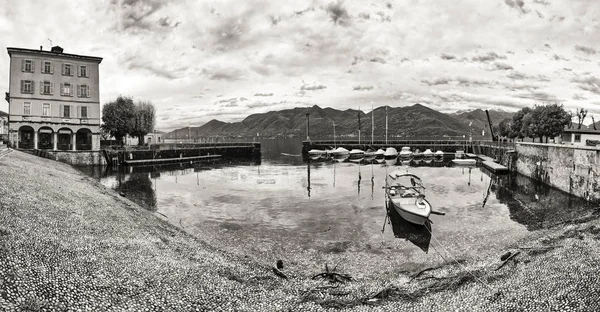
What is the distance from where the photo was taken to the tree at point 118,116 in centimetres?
7662

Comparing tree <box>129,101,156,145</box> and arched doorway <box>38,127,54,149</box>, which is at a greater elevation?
tree <box>129,101,156,145</box>

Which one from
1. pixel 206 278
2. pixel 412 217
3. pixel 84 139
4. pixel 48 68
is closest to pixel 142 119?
pixel 84 139

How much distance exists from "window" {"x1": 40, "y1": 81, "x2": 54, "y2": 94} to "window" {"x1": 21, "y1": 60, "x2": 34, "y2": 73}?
7.88ft

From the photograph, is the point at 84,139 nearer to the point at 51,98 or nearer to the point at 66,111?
the point at 66,111

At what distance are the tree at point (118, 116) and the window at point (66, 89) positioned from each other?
2220cm

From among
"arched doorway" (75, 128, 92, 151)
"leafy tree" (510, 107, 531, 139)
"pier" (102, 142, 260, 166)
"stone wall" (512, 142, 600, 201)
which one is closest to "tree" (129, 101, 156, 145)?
"pier" (102, 142, 260, 166)

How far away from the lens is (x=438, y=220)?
25109 millimetres

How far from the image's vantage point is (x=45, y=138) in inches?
2239

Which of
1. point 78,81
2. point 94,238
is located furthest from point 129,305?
point 78,81

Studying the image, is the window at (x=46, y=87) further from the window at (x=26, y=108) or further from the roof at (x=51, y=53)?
the roof at (x=51, y=53)

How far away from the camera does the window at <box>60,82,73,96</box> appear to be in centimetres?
5378

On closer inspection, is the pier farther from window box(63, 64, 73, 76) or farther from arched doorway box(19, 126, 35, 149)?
A: window box(63, 64, 73, 76)

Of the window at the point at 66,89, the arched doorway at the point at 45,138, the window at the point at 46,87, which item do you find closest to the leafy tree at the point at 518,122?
the window at the point at 66,89

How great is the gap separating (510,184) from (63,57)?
6997 centimetres
